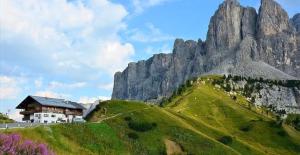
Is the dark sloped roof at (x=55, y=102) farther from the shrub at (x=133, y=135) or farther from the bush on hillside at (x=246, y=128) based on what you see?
the bush on hillside at (x=246, y=128)

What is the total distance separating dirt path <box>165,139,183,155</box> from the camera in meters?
95.7

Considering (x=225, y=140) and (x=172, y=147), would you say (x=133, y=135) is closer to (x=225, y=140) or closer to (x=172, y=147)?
(x=172, y=147)

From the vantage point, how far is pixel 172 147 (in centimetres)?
9769

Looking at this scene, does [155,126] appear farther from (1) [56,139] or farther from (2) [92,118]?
(1) [56,139]

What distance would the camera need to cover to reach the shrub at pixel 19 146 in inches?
859

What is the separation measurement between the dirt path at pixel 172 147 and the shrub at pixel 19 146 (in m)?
73.2

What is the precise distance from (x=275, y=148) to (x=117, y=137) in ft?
217

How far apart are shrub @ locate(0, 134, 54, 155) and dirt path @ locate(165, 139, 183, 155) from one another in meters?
73.2

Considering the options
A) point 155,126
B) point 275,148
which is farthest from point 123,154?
point 275,148

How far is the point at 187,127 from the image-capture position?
11406 cm

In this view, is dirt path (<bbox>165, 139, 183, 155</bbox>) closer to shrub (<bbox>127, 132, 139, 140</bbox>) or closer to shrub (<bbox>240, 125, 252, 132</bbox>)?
shrub (<bbox>127, 132, 139, 140</bbox>)

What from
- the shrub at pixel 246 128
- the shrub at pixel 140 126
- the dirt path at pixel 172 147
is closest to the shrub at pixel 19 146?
the dirt path at pixel 172 147

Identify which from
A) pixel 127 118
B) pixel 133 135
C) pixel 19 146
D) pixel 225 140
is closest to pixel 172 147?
pixel 133 135

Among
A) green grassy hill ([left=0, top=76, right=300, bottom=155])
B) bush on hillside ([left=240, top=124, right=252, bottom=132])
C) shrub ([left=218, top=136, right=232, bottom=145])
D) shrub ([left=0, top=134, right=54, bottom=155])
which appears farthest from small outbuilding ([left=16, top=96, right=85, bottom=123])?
shrub ([left=0, top=134, right=54, bottom=155])
